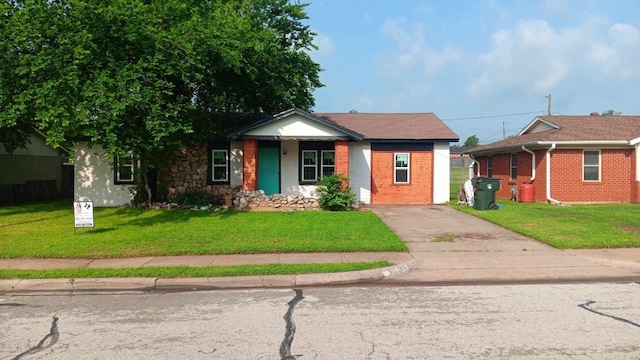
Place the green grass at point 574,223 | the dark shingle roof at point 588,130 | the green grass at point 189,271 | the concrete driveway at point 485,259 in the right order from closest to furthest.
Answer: the green grass at point 189,271
the concrete driveway at point 485,259
the green grass at point 574,223
the dark shingle roof at point 588,130

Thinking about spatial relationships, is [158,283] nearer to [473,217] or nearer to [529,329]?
[529,329]

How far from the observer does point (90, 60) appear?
12781 millimetres

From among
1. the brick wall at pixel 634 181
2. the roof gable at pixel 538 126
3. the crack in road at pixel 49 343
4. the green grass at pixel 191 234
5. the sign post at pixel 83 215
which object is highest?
the roof gable at pixel 538 126

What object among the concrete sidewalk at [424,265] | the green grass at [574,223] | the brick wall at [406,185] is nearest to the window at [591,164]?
the green grass at [574,223]

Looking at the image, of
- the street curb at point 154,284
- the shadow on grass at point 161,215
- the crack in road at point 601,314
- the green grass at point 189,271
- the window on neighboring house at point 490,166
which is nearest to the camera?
the crack in road at point 601,314

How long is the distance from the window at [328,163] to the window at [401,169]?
280 centimetres

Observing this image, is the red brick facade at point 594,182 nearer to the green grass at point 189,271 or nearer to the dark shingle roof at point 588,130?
the dark shingle roof at point 588,130

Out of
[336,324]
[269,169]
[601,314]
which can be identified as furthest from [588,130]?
[336,324]

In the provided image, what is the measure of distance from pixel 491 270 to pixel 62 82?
1146 centimetres

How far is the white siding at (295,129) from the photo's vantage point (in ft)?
60.2

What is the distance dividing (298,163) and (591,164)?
40.4 ft

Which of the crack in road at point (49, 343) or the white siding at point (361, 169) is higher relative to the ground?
the white siding at point (361, 169)

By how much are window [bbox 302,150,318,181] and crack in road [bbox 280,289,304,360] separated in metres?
13.0

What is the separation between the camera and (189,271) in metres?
8.23
